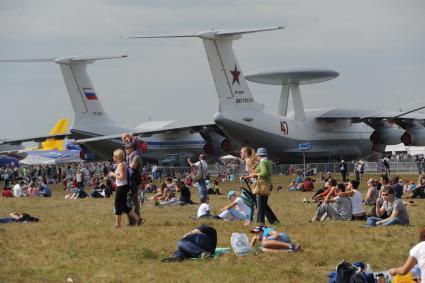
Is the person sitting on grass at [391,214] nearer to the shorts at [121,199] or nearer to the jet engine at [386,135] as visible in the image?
the shorts at [121,199]

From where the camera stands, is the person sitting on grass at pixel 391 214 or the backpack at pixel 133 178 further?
→ the backpack at pixel 133 178

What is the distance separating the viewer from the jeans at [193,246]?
43.2 ft

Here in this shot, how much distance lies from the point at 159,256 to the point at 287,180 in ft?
113

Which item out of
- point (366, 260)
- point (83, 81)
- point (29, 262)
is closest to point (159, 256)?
point (29, 262)

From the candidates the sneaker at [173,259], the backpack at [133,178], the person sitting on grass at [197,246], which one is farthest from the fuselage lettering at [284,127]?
the sneaker at [173,259]

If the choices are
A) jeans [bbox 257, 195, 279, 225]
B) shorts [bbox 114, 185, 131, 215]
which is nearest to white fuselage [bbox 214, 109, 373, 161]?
jeans [bbox 257, 195, 279, 225]

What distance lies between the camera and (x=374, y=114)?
5806 centimetres

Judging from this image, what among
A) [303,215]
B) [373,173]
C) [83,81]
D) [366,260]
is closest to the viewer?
[366,260]

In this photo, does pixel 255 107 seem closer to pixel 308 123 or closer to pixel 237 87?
pixel 237 87

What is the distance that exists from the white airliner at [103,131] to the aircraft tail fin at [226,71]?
8253 mm

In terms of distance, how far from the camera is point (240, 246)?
1355cm

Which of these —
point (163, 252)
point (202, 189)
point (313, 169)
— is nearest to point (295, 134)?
point (313, 169)

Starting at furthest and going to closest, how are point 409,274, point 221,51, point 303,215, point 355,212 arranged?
point 221,51 < point 303,215 < point 355,212 < point 409,274

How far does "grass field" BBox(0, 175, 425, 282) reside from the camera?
12023 mm
